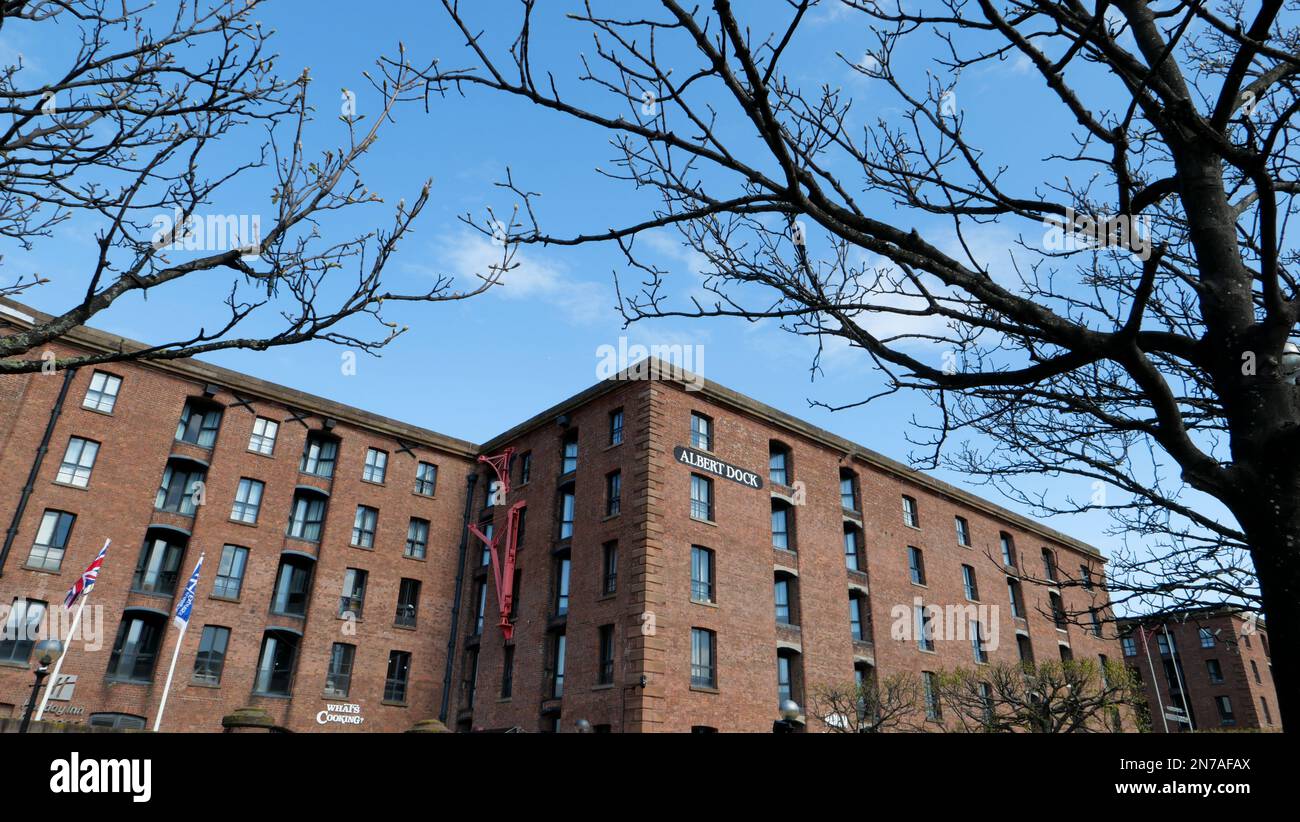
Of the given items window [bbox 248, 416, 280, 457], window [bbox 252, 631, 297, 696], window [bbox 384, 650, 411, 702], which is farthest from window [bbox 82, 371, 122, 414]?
window [bbox 384, 650, 411, 702]

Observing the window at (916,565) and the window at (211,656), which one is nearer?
the window at (211,656)

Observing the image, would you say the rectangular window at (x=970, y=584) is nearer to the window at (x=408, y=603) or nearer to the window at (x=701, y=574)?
the window at (x=701, y=574)

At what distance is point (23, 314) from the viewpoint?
25484 millimetres

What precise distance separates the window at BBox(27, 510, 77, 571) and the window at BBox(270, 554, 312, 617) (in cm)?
691

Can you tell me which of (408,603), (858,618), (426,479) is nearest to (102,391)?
(426,479)

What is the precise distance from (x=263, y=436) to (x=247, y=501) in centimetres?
278

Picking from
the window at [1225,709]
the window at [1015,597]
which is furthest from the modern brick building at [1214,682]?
the window at [1015,597]

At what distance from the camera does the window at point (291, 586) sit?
29.5 metres

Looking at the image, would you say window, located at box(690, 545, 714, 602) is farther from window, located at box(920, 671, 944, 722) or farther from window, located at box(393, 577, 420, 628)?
window, located at box(393, 577, 420, 628)

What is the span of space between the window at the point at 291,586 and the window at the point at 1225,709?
198 feet

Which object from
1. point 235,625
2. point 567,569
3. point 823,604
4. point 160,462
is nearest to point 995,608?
point 823,604
